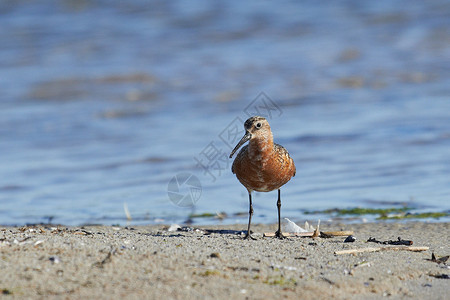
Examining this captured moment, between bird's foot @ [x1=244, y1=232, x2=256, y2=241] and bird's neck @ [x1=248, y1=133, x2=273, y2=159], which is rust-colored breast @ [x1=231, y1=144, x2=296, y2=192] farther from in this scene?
bird's foot @ [x1=244, y1=232, x2=256, y2=241]

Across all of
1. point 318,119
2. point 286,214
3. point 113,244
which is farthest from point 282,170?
point 318,119

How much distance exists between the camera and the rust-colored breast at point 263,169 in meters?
7.64

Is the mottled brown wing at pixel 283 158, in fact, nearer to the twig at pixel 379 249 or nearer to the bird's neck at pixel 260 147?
the bird's neck at pixel 260 147

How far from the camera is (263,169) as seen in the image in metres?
7.63

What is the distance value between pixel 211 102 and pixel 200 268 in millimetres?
10870

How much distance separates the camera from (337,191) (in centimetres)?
1045

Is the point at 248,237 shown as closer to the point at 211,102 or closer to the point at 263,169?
the point at 263,169

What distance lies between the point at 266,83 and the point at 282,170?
9.80 metres

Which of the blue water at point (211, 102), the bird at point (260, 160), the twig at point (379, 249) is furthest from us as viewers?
the blue water at point (211, 102)

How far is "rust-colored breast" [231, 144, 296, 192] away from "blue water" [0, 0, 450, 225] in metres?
1.52

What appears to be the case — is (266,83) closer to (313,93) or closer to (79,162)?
(313,93)

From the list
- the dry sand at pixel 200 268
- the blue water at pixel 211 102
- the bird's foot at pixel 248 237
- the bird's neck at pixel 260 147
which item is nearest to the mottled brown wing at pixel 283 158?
the bird's neck at pixel 260 147

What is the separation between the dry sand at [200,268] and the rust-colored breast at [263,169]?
84 centimetres

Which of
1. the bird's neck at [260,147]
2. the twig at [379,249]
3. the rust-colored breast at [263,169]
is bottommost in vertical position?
the twig at [379,249]
